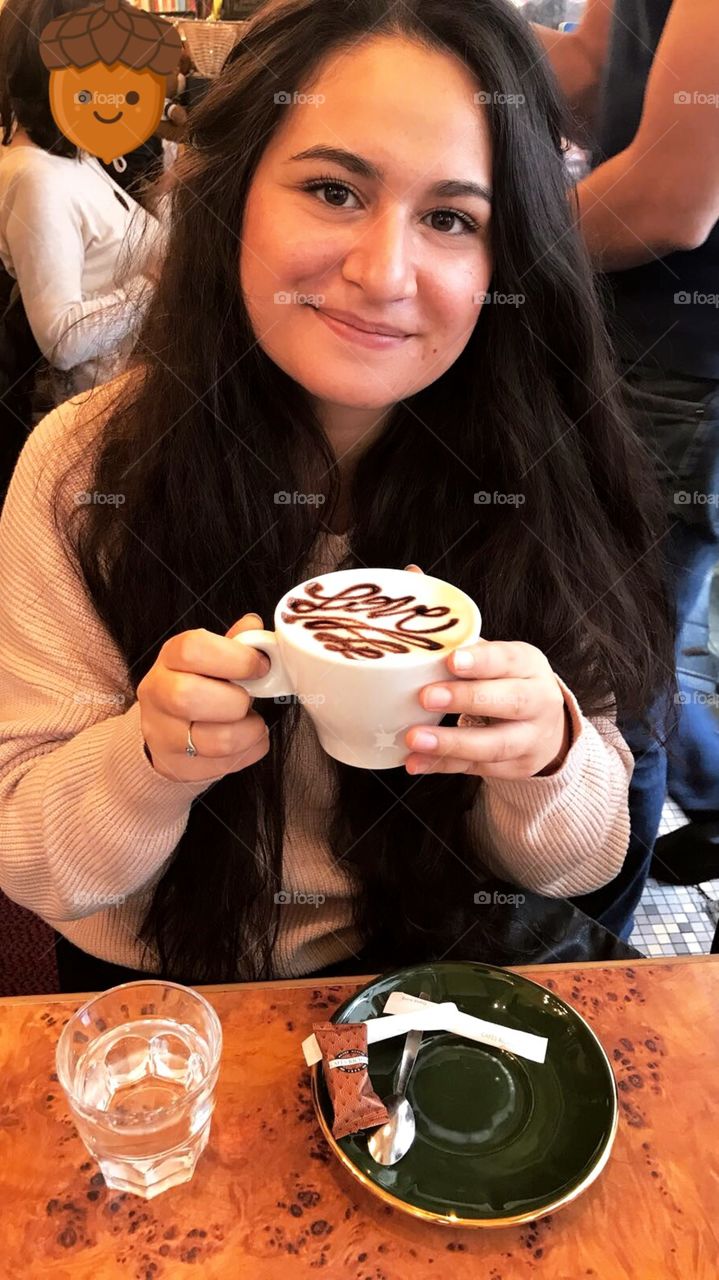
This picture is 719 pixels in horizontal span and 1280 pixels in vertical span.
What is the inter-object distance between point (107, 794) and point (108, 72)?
2.49m

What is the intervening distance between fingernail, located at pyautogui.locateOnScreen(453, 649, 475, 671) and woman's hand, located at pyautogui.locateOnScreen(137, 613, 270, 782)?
0.19 metres

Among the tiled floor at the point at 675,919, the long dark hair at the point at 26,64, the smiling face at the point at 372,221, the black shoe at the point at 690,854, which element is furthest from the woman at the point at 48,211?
the tiled floor at the point at 675,919

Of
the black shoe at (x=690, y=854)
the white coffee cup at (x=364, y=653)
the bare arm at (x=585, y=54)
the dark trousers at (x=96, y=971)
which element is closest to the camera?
the white coffee cup at (x=364, y=653)

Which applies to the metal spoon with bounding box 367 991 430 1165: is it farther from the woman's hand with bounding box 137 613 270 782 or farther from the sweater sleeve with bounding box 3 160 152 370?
the sweater sleeve with bounding box 3 160 152 370

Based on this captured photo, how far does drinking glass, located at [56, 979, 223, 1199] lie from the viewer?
31.9 inches

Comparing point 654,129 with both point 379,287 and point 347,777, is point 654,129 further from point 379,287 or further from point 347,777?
point 347,777

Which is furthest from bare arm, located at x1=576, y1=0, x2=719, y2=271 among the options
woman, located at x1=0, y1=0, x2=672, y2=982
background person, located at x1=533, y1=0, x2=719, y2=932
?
woman, located at x1=0, y1=0, x2=672, y2=982

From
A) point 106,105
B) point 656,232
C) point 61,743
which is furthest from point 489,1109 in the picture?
point 106,105

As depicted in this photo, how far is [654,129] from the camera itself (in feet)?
5.93

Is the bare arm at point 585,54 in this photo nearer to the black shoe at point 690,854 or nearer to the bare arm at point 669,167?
the bare arm at point 669,167

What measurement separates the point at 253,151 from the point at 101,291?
1.92 metres

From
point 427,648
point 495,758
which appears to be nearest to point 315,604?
point 427,648

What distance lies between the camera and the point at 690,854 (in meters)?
1.94

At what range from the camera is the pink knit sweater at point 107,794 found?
115 centimetres
